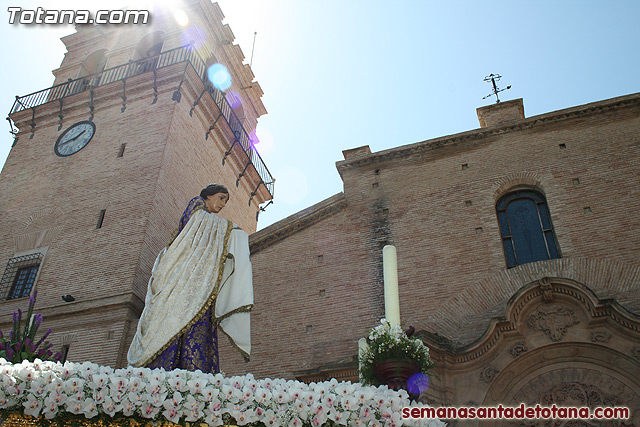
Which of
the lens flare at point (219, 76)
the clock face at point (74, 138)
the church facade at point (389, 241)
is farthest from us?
the lens flare at point (219, 76)

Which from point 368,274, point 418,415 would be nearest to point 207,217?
point 418,415

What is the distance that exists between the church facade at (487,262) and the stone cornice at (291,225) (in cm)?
3

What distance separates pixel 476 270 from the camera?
10750mm

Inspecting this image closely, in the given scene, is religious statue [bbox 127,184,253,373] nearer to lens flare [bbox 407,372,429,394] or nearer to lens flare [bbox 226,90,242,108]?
lens flare [bbox 407,372,429,394]

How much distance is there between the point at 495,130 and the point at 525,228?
8.95 ft

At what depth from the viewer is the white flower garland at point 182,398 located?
358 centimetres

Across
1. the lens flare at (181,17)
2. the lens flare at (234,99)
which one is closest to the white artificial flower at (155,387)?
the lens flare at (181,17)

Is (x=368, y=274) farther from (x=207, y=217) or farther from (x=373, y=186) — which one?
(x=207, y=217)

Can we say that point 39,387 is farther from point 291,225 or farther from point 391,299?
point 291,225

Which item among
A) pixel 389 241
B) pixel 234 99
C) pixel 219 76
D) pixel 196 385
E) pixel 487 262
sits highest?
pixel 234 99

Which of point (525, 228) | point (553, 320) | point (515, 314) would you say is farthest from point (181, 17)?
point (553, 320)

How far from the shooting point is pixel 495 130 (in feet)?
42.8

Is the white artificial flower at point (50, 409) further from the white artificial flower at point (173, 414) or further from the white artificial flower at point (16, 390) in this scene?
the white artificial flower at point (173, 414)

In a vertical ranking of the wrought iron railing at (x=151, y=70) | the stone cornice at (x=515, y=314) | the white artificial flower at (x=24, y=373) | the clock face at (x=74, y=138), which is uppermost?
the wrought iron railing at (x=151, y=70)
